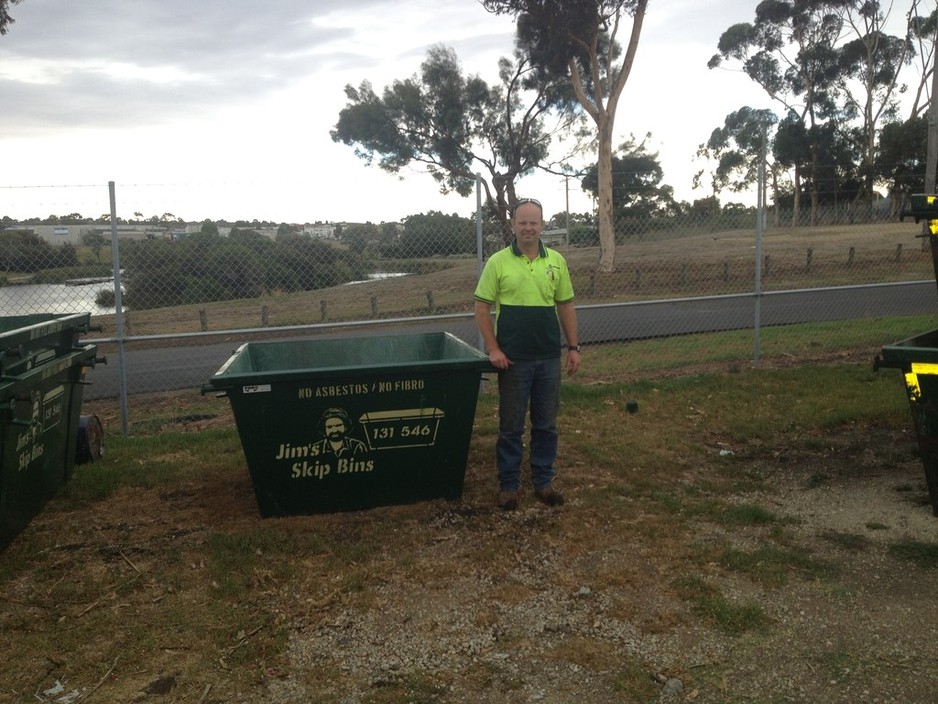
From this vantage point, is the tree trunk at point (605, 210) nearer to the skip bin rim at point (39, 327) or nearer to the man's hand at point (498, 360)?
the man's hand at point (498, 360)

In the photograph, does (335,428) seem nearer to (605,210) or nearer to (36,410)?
(36,410)

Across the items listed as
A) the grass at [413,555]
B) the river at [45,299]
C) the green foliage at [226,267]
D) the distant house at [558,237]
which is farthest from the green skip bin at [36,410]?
the distant house at [558,237]

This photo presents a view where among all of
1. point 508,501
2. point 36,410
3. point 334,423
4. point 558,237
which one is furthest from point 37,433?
point 558,237

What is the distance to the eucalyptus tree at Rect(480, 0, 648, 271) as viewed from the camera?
24.7m

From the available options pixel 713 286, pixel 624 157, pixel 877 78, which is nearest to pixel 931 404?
pixel 713 286

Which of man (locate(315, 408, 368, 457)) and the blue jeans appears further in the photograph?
the blue jeans

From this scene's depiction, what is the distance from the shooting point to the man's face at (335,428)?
5137 millimetres

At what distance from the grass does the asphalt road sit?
4880 mm

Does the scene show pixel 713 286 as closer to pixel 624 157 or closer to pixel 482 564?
pixel 482 564

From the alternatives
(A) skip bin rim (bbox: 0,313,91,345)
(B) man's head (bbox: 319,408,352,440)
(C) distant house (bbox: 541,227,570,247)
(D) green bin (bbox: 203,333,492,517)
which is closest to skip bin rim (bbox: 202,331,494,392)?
(D) green bin (bbox: 203,333,492,517)

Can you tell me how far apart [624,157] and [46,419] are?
27810 mm

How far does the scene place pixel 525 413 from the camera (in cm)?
541

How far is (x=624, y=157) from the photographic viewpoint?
30.9 metres

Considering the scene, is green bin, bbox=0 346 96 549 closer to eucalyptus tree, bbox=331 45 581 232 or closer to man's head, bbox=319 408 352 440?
man's head, bbox=319 408 352 440
